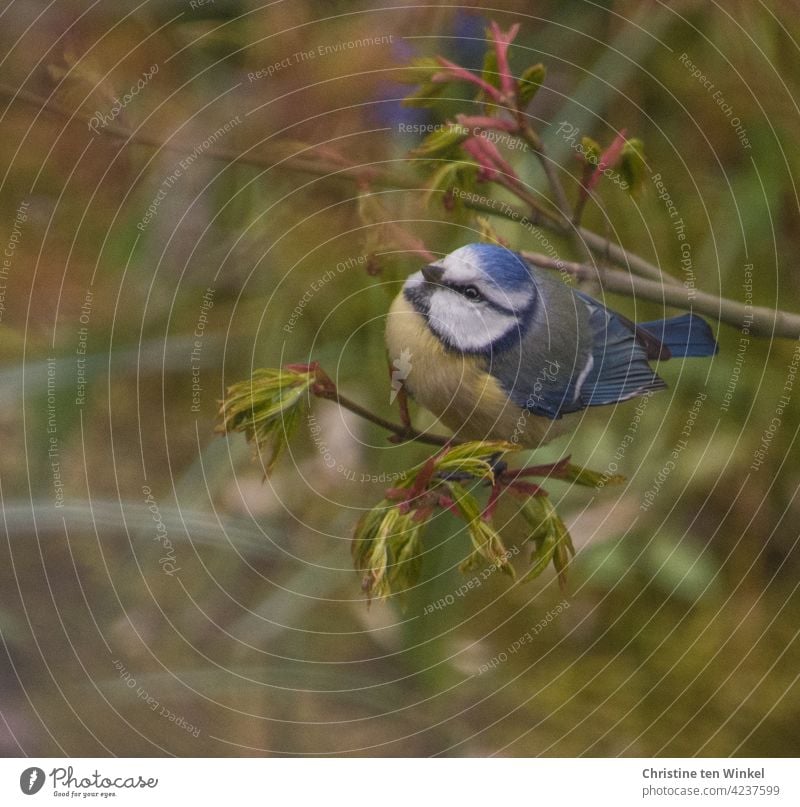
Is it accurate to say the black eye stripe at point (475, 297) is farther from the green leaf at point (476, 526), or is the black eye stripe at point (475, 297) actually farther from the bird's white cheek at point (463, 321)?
the green leaf at point (476, 526)

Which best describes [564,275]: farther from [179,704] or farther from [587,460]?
[179,704]

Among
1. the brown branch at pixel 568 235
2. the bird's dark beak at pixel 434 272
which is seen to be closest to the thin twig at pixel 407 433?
the brown branch at pixel 568 235

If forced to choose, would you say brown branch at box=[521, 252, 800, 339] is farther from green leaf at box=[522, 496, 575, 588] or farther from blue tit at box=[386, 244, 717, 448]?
green leaf at box=[522, 496, 575, 588]

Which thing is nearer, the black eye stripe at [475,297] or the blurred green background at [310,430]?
the black eye stripe at [475,297]

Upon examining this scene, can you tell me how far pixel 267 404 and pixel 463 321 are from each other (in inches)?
5.8

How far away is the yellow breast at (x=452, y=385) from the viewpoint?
710mm

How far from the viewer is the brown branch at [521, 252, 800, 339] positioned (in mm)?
763

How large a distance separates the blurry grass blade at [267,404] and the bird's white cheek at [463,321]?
102 millimetres

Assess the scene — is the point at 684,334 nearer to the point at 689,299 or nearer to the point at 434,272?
the point at 689,299

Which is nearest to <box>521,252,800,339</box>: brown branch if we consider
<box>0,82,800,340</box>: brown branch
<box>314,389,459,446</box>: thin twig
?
<box>0,82,800,340</box>: brown branch

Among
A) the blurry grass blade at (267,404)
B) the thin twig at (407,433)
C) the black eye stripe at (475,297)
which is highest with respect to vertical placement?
the black eye stripe at (475,297)

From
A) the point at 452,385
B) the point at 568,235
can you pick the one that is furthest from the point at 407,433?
the point at 568,235

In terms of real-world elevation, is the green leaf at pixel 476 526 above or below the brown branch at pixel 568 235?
below

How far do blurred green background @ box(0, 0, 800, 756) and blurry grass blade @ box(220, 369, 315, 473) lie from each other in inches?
5.6
